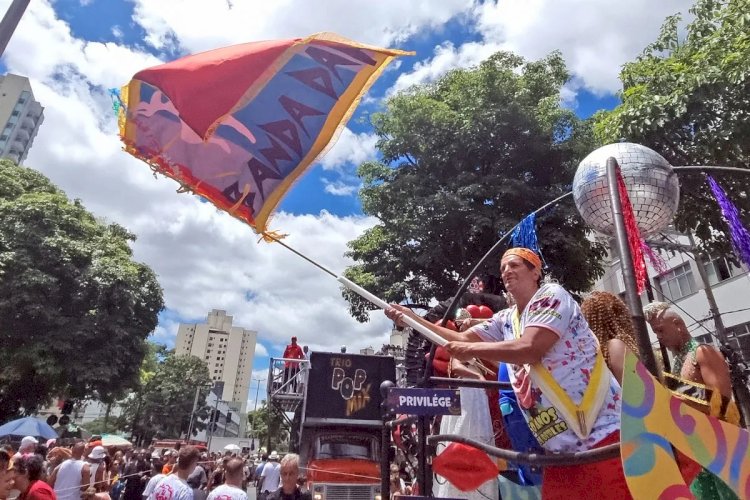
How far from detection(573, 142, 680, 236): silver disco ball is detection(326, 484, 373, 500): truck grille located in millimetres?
8745

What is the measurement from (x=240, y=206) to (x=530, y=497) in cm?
288

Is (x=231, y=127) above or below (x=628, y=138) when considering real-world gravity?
below

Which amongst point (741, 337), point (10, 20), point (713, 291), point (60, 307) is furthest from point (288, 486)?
point (60, 307)

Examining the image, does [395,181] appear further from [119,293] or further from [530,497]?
[119,293]

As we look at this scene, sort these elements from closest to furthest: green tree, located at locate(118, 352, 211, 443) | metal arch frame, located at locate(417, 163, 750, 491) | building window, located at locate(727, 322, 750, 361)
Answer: metal arch frame, located at locate(417, 163, 750, 491) → building window, located at locate(727, 322, 750, 361) → green tree, located at locate(118, 352, 211, 443)

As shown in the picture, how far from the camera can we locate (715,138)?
7.38 metres

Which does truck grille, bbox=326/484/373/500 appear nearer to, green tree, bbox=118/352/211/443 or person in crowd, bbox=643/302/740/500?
person in crowd, bbox=643/302/740/500

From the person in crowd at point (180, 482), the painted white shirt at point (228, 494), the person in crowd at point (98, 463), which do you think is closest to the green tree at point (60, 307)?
the person in crowd at point (98, 463)

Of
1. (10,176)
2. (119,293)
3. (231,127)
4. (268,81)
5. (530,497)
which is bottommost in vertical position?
(530,497)

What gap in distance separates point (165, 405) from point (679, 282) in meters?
61.1

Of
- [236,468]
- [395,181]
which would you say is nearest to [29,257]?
[395,181]

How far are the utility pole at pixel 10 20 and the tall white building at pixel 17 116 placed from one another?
323 feet

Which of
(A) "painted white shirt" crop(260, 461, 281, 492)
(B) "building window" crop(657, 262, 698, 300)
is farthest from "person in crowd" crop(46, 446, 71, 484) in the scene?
(B) "building window" crop(657, 262, 698, 300)

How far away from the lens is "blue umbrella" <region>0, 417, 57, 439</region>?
554 inches
